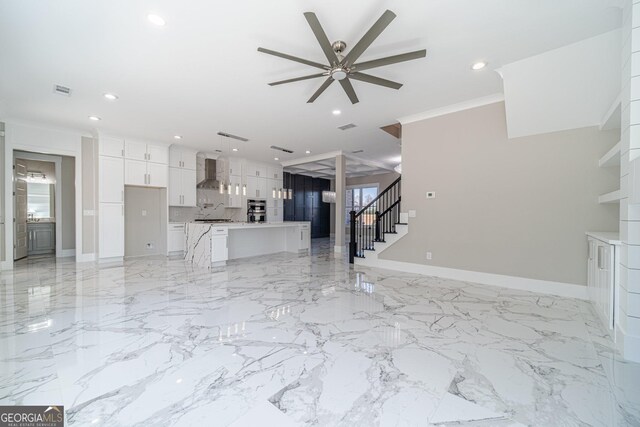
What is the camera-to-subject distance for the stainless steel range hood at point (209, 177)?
7578mm

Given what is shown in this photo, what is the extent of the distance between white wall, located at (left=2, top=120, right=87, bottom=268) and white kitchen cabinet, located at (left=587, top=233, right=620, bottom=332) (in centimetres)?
839

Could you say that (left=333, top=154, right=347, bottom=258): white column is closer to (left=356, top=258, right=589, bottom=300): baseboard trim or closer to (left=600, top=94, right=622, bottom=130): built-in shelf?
(left=356, top=258, right=589, bottom=300): baseboard trim

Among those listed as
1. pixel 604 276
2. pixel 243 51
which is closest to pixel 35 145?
pixel 243 51

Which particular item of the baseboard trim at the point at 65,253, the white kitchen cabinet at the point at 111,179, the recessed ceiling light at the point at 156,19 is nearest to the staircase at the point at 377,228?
the recessed ceiling light at the point at 156,19

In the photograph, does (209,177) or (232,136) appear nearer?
(232,136)

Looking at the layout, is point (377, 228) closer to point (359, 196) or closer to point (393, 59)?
point (393, 59)

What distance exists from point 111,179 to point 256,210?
3.79 metres

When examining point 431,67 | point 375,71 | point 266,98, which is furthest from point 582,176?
point 266,98

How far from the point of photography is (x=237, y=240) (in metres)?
6.23

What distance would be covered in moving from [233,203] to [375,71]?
604 centimetres

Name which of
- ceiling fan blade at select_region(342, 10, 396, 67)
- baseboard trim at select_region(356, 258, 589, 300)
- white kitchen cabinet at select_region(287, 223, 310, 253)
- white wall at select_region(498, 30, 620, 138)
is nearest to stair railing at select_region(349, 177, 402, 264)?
baseboard trim at select_region(356, 258, 589, 300)

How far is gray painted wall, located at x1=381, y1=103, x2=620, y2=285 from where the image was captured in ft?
11.2

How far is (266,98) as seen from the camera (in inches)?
158

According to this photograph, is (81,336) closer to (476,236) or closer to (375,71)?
(375,71)
